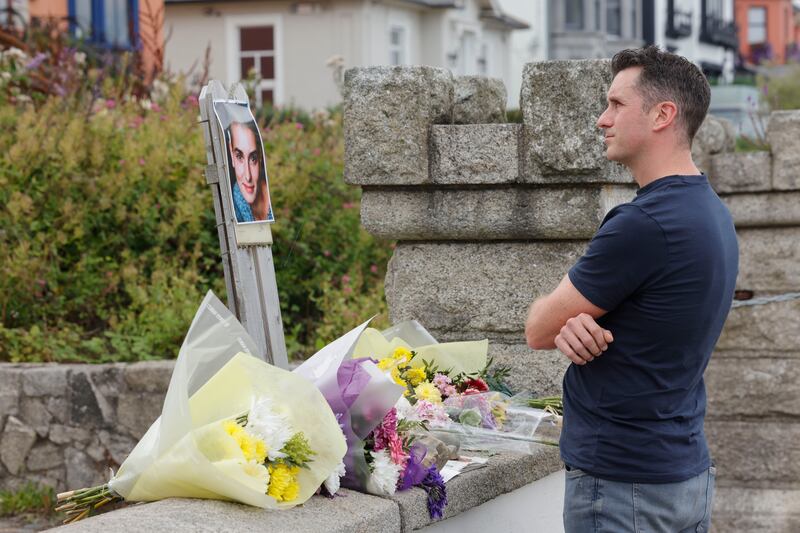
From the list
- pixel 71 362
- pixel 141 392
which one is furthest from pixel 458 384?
pixel 71 362

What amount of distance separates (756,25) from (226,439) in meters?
54.6

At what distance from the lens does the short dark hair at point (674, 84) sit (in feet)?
10.1

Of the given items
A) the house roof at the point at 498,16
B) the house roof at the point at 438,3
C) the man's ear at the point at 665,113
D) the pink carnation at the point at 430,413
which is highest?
the house roof at the point at 498,16

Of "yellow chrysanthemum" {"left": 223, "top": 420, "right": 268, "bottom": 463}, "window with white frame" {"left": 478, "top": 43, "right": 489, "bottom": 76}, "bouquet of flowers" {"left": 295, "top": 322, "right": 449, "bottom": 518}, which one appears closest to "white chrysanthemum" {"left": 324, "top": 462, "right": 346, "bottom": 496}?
"bouquet of flowers" {"left": 295, "top": 322, "right": 449, "bottom": 518}

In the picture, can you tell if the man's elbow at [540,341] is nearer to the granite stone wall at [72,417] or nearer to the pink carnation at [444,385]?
the pink carnation at [444,385]

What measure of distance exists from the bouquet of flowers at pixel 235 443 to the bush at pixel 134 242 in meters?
3.66

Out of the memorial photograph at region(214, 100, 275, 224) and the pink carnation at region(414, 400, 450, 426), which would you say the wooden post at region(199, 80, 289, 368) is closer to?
the memorial photograph at region(214, 100, 275, 224)

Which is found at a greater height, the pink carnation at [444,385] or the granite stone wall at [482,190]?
the granite stone wall at [482,190]

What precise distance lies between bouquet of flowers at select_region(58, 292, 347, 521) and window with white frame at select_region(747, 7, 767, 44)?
53.2 meters

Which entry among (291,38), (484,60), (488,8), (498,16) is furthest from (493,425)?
(484,60)

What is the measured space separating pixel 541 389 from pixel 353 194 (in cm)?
364

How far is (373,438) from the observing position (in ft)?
11.5

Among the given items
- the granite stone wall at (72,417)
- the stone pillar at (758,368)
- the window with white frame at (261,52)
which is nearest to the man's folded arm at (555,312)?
the granite stone wall at (72,417)

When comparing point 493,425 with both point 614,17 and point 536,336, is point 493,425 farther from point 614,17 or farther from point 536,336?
point 614,17
